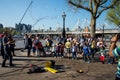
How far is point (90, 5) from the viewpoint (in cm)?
2342

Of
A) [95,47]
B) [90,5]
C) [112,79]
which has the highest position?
[90,5]

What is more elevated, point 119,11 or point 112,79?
point 119,11

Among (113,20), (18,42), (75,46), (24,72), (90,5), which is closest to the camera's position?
(24,72)

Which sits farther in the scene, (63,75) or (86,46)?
(86,46)

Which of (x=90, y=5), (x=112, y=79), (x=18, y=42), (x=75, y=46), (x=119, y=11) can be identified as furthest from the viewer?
(x=119, y=11)

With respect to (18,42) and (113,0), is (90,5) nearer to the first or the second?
(113,0)

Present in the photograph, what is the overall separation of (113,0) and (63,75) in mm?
14428

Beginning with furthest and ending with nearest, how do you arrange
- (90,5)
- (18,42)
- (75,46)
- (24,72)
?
(18,42)
(90,5)
(75,46)
(24,72)

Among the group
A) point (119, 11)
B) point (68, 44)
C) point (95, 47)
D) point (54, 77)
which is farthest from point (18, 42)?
point (119, 11)

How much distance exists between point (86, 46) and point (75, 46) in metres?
1.59

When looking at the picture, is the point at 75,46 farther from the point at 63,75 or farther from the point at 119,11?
the point at 119,11

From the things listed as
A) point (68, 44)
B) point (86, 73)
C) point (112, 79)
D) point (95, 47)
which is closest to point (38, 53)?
point (68, 44)

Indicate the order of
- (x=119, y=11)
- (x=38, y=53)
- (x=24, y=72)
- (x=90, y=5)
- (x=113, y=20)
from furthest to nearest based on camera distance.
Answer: (x=113, y=20) < (x=119, y=11) < (x=90, y=5) < (x=38, y=53) < (x=24, y=72)

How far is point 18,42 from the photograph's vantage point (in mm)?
25812
